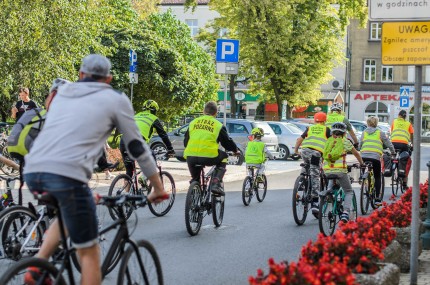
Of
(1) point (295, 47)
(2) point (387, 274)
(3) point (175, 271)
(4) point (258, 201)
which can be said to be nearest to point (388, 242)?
(2) point (387, 274)

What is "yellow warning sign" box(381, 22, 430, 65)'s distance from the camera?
23.7 ft

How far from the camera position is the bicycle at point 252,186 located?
14.6 m

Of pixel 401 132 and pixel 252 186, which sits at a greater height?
pixel 401 132

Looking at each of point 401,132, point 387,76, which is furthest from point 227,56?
point 387,76

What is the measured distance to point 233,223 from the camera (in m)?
12.0

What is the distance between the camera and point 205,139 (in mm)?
10734

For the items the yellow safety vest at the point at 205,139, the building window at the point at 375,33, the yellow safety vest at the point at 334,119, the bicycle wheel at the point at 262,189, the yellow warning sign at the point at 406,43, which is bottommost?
the bicycle wheel at the point at 262,189

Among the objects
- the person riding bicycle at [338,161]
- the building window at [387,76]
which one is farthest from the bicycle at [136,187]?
the building window at [387,76]

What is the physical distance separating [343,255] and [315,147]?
6572mm

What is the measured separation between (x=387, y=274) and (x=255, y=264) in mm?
2947

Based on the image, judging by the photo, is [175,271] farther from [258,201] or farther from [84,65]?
[258,201]

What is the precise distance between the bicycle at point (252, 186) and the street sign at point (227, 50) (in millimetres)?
4438

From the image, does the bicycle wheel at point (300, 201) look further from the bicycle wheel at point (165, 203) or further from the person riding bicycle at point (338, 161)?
the bicycle wheel at point (165, 203)

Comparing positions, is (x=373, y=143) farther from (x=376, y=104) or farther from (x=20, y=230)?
(x=376, y=104)
